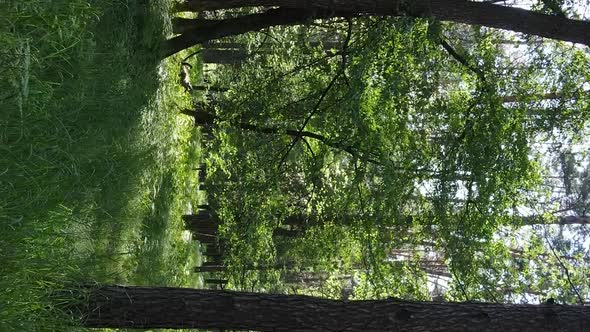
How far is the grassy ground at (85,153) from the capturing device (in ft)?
13.3

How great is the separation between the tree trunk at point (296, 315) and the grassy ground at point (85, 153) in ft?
1.89

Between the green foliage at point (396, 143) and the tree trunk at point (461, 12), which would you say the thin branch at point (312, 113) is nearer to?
the green foliage at point (396, 143)

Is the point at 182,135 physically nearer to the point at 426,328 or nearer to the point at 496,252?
the point at 496,252

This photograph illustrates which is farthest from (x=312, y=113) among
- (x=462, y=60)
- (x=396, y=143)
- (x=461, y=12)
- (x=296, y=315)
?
(x=296, y=315)

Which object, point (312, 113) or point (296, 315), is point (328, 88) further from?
point (296, 315)

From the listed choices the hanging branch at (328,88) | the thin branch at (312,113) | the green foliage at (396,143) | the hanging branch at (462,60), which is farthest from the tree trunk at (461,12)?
the thin branch at (312,113)

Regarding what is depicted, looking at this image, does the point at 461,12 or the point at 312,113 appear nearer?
the point at 461,12

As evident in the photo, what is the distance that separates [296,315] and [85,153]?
2625 mm

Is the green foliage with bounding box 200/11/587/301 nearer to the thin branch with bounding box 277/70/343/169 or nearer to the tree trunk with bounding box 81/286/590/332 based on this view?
the thin branch with bounding box 277/70/343/169

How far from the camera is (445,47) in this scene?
352 inches

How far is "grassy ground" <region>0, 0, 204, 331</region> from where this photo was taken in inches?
160

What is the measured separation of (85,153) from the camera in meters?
5.73

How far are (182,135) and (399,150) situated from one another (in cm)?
445

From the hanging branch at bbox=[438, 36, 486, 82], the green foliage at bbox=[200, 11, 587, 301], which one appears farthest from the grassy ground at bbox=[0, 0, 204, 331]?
the hanging branch at bbox=[438, 36, 486, 82]
